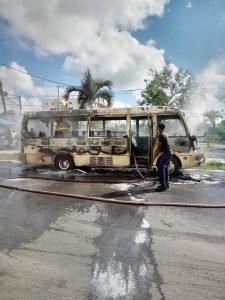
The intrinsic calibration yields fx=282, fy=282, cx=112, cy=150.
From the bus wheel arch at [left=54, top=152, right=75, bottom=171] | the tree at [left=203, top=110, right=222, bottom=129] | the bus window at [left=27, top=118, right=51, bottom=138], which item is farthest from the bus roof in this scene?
the tree at [left=203, top=110, right=222, bottom=129]

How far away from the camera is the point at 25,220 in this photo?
508cm

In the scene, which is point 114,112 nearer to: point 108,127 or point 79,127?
point 108,127

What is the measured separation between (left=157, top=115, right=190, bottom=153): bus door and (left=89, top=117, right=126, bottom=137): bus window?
4.55ft

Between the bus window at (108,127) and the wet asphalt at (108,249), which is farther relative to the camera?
the bus window at (108,127)

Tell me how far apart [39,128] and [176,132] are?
5.37 metres

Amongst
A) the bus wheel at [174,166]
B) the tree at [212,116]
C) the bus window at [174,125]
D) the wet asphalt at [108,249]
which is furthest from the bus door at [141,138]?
the tree at [212,116]

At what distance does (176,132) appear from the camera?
10.2m

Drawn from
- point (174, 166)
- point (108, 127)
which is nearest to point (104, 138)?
point (108, 127)

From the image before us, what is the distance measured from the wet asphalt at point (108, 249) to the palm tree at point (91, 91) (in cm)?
1130

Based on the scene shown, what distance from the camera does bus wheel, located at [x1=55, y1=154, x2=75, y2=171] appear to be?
1101 cm

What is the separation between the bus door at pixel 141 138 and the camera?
1036cm

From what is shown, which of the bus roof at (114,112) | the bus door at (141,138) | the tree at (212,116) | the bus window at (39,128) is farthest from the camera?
the tree at (212,116)

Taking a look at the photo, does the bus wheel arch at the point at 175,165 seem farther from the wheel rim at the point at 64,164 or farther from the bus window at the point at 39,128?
the bus window at the point at 39,128

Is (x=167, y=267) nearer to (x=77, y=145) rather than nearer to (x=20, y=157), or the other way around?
(x=77, y=145)
